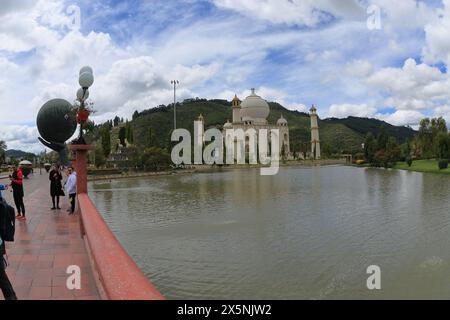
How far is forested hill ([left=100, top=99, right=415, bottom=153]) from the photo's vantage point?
91.6 m

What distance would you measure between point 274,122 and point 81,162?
351 feet

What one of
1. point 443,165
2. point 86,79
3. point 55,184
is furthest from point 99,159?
point 86,79

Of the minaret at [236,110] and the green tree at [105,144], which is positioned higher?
the minaret at [236,110]

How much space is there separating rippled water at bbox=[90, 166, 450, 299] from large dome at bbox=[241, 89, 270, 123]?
196 ft

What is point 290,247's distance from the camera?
8.76 metres

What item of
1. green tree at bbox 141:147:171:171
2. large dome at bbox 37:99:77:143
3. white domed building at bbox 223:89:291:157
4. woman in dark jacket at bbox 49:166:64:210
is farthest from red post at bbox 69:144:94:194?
white domed building at bbox 223:89:291:157

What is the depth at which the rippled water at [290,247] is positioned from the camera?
21.1ft

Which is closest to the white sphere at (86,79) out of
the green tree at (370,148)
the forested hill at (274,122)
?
the green tree at (370,148)

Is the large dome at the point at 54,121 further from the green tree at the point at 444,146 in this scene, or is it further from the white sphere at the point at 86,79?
the green tree at the point at 444,146

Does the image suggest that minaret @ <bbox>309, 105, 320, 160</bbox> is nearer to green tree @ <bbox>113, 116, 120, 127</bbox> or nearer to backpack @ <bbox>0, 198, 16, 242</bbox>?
green tree @ <bbox>113, 116, 120, 127</bbox>

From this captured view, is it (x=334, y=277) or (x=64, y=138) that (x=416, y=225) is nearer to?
(x=334, y=277)

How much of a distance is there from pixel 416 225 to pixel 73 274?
8.99 m

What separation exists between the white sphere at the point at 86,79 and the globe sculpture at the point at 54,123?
25730 millimetres

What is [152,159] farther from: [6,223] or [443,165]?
[6,223]
